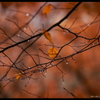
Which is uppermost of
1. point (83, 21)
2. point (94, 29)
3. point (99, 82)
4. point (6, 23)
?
point (6, 23)

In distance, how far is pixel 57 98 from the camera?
1.97 meters

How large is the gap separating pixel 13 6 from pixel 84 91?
1787 mm

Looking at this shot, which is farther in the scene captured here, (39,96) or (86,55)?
(86,55)

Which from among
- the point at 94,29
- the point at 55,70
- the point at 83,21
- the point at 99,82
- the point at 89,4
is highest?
the point at 89,4

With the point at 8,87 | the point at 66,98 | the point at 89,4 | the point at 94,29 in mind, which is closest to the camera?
the point at 66,98

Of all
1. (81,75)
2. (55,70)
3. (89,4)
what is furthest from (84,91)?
(89,4)

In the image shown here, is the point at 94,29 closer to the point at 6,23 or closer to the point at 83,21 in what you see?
the point at 83,21

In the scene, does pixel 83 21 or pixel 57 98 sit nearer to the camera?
pixel 57 98

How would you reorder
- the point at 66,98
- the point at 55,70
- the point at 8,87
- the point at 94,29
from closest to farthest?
1. the point at 66,98
2. the point at 8,87
3. the point at 55,70
4. the point at 94,29

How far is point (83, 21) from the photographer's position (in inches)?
98.9

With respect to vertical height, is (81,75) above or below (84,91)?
above

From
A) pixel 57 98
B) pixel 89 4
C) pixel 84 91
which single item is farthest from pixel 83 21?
pixel 57 98

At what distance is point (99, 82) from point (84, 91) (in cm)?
29

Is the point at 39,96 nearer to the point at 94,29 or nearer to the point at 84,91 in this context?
the point at 84,91
